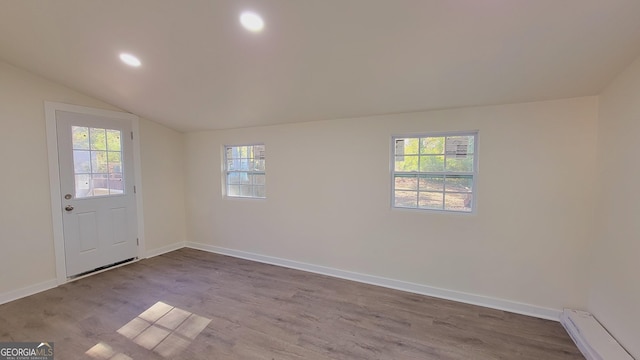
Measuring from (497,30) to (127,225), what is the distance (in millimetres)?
4845

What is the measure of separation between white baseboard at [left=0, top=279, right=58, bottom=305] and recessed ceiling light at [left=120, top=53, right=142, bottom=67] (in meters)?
2.75

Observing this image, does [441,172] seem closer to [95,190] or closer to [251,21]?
[251,21]

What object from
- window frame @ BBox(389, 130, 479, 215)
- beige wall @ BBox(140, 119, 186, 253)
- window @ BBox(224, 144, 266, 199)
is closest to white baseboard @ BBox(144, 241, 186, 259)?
beige wall @ BBox(140, 119, 186, 253)

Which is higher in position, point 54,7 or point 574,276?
point 54,7

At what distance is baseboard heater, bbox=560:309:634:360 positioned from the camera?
73.7 inches

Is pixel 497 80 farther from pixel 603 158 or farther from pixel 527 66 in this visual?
pixel 603 158

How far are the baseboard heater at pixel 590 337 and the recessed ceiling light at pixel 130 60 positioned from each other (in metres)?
4.44

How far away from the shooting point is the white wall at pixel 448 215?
2.43 meters

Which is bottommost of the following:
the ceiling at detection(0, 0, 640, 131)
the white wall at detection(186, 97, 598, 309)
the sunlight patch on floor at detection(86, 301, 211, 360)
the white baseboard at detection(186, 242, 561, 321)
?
the sunlight patch on floor at detection(86, 301, 211, 360)

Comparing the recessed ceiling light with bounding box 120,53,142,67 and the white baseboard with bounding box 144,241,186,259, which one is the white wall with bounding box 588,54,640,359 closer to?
the recessed ceiling light with bounding box 120,53,142,67

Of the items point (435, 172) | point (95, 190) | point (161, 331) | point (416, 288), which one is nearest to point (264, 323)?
point (161, 331)

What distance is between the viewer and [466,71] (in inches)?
85.8

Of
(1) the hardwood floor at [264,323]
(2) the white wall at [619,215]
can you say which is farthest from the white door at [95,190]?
(2) the white wall at [619,215]

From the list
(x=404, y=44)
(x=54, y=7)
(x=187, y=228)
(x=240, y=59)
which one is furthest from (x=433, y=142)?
(x=187, y=228)
